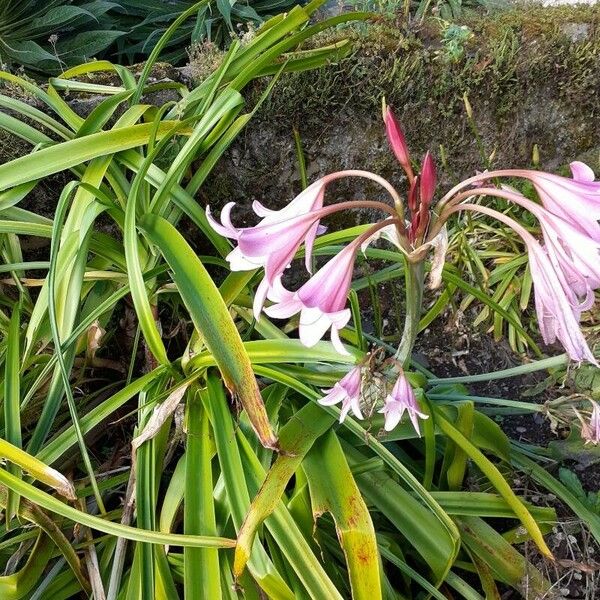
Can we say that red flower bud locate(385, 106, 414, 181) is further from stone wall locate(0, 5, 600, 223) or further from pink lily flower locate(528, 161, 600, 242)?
stone wall locate(0, 5, 600, 223)

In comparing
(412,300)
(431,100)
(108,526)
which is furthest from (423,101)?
(108,526)

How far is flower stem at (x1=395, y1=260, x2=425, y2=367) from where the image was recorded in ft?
2.62

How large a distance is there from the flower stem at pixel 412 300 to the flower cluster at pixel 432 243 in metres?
0.03

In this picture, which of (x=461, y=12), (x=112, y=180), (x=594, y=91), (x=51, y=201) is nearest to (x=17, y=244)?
(x=51, y=201)

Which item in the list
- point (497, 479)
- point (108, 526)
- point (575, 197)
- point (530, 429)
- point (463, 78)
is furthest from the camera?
point (463, 78)

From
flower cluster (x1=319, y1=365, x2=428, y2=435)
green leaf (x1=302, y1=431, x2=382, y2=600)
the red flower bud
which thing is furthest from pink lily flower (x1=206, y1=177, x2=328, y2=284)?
green leaf (x1=302, y1=431, x2=382, y2=600)

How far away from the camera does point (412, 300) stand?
2.77ft

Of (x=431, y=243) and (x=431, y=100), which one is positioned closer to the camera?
(x=431, y=243)

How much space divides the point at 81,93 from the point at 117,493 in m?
1.10

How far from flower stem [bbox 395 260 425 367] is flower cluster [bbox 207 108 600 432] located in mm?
28

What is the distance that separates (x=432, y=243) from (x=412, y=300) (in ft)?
0.42

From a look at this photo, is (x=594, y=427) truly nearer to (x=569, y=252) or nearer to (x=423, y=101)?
(x=569, y=252)

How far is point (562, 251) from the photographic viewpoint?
2.19ft

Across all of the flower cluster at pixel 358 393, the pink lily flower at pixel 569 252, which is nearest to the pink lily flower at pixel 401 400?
the flower cluster at pixel 358 393
